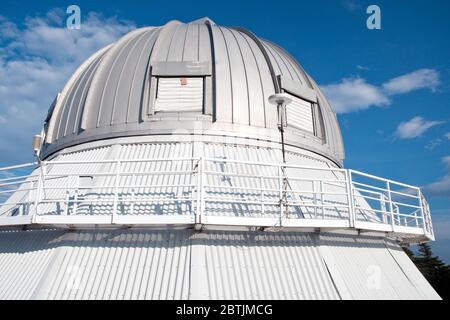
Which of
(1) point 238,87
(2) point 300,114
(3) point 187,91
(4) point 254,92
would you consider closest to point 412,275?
(2) point 300,114

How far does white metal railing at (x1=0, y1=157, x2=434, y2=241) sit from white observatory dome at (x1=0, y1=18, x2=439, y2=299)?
0.14ft

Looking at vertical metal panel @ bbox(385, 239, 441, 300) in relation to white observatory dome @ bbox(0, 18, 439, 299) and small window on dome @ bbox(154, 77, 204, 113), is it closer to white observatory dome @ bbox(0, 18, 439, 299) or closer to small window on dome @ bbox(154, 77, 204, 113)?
white observatory dome @ bbox(0, 18, 439, 299)

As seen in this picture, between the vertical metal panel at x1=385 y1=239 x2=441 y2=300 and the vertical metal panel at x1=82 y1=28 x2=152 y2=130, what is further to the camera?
the vertical metal panel at x1=82 y1=28 x2=152 y2=130

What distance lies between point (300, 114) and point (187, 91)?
3.64 meters

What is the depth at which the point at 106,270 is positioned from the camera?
288 inches

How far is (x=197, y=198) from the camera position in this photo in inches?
273

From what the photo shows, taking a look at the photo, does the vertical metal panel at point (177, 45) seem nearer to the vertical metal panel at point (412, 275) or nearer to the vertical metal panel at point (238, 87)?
the vertical metal panel at point (238, 87)

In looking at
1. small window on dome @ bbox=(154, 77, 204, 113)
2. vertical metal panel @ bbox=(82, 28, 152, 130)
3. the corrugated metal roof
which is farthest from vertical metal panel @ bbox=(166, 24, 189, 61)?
the corrugated metal roof

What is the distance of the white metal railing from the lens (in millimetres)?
7121

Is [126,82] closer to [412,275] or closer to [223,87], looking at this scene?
[223,87]

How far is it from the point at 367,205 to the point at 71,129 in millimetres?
9176

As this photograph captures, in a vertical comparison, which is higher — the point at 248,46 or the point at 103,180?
the point at 248,46
